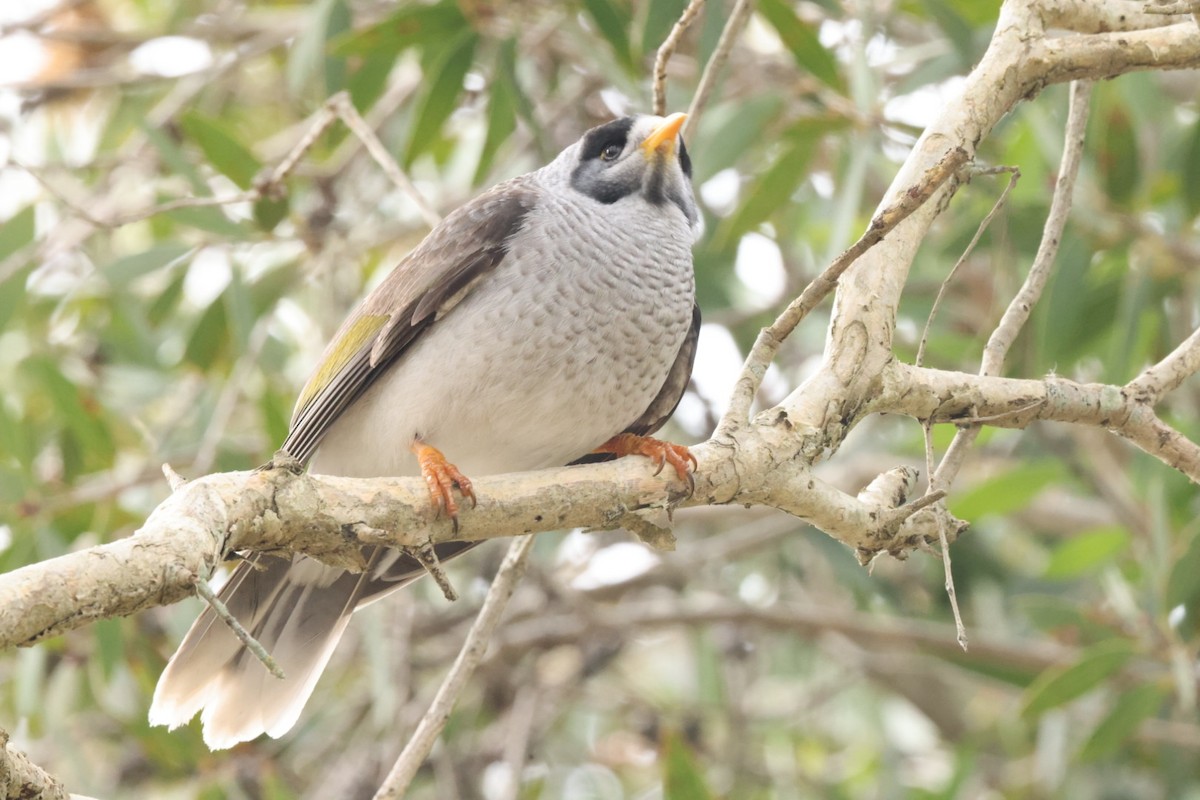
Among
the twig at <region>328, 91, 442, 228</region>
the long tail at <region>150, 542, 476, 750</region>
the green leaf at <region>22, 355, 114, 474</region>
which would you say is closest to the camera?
the long tail at <region>150, 542, 476, 750</region>

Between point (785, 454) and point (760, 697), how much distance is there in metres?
4.49

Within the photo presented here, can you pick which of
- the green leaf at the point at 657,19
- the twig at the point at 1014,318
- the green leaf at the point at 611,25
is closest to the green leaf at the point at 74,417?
the green leaf at the point at 611,25

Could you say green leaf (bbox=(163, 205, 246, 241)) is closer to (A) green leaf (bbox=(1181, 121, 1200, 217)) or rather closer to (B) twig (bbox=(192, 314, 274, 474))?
(B) twig (bbox=(192, 314, 274, 474))

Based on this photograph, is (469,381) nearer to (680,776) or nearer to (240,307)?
(240,307)

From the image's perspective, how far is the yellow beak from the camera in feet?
12.5

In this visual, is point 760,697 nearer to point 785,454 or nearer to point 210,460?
point 210,460

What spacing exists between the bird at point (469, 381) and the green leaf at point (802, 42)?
27.8 inches

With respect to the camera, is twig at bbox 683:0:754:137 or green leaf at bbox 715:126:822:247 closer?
twig at bbox 683:0:754:137

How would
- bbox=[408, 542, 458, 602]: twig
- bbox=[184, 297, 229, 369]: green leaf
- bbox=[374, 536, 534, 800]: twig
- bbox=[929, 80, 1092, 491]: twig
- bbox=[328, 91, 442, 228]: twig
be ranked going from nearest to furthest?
bbox=[408, 542, 458, 602]: twig
bbox=[374, 536, 534, 800]: twig
bbox=[929, 80, 1092, 491]: twig
bbox=[328, 91, 442, 228]: twig
bbox=[184, 297, 229, 369]: green leaf

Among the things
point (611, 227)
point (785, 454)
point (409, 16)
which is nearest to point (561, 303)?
point (611, 227)

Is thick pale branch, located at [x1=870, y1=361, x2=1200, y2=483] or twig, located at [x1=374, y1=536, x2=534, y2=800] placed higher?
thick pale branch, located at [x1=870, y1=361, x2=1200, y2=483]

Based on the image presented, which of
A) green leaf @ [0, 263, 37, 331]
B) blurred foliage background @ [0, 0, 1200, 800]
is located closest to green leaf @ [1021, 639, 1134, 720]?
blurred foliage background @ [0, 0, 1200, 800]

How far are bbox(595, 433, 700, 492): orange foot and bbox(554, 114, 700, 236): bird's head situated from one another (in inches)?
27.9

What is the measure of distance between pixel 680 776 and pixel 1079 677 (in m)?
1.26
